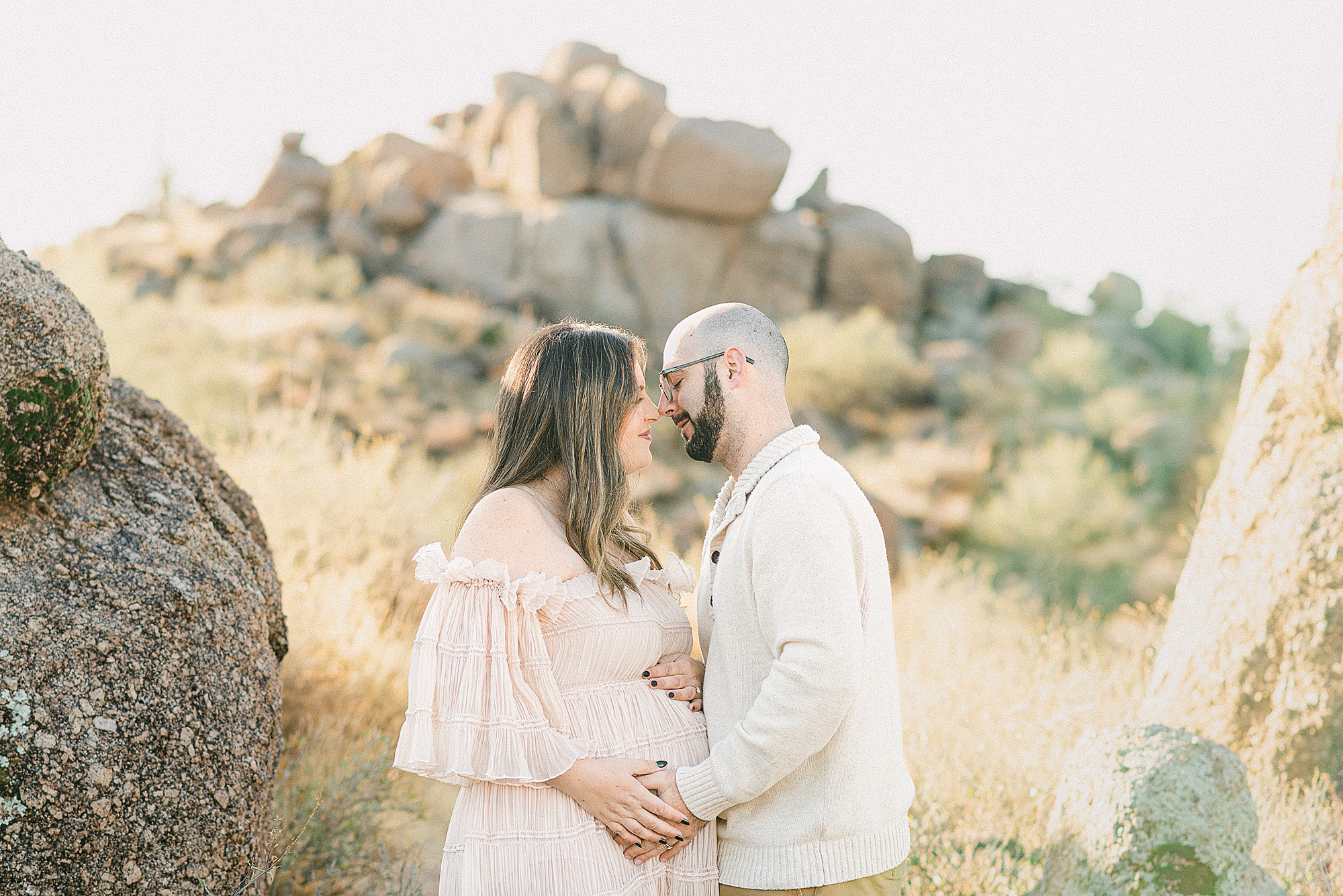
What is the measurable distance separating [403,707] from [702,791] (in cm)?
316

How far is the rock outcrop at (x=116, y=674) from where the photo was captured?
2.27 meters

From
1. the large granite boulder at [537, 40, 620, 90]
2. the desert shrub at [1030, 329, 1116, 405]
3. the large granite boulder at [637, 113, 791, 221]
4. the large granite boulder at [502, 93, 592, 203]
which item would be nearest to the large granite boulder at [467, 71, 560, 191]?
the large granite boulder at [537, 40, 620, 90]

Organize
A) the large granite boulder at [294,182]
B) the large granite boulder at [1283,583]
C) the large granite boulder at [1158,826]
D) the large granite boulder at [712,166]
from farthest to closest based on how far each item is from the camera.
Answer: the large granite boulder at [294,182] → the large granite boulder at [712,166] → the large granite boulder at [1283,583] → the large granite boulder at [1158,826]

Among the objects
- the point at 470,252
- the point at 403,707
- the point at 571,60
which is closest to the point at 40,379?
the point at 403,707

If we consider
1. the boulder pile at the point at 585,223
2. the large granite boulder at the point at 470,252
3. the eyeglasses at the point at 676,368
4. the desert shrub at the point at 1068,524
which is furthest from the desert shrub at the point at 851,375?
the eyeglasses at the point at 676,368

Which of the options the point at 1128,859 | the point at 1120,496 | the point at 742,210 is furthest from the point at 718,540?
the point at 742,210

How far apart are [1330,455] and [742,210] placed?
22.0m

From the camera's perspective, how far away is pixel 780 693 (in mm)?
2312

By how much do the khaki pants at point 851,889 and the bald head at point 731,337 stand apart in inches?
55.6

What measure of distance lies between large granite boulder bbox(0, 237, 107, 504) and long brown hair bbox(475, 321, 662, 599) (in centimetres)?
113

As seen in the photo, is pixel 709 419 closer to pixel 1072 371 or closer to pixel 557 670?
pixel 557 670

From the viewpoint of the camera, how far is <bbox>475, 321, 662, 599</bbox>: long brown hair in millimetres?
2781

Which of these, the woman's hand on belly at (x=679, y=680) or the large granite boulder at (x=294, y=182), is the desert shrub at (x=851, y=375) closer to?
the large granite boulder at (x=294, y=182)

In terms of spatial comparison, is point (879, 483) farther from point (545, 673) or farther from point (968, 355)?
point (545, 673)
